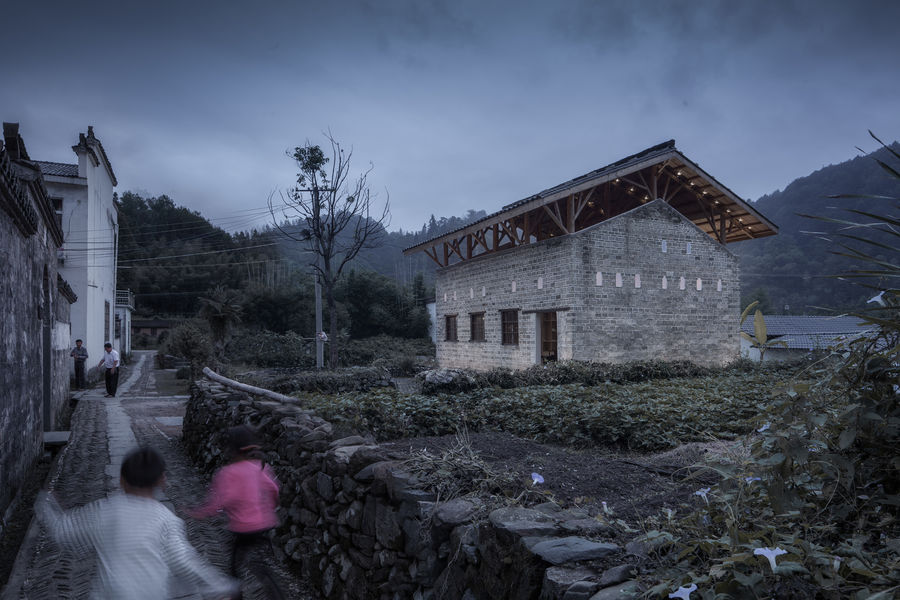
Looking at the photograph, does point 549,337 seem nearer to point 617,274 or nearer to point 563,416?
point 617,274

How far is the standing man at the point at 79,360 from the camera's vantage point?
15992mm

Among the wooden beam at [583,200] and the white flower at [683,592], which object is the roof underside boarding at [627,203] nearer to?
the wooden beam at [583,200]

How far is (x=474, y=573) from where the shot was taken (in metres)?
2.41

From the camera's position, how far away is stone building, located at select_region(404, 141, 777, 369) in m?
15.2

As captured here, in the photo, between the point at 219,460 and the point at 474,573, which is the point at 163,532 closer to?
the point at 474,573

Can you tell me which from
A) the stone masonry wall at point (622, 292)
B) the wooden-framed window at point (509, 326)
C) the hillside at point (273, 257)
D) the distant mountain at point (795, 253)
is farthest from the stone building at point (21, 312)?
the distant mountain at point (795, 253)

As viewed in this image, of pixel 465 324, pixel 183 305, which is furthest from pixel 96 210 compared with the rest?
pixel 183 305

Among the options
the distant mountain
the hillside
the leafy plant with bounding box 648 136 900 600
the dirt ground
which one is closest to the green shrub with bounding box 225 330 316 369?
the hillside

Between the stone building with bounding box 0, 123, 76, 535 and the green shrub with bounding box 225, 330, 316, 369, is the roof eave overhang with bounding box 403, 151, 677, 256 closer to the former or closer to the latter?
the green shrub with bounding box 225, 330, 316, 369

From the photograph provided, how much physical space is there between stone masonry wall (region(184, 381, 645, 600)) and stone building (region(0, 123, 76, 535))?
2.58m

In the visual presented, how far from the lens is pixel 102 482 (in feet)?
20.9

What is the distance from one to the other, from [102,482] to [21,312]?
219cm

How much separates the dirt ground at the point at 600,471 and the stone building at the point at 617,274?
29.3ft

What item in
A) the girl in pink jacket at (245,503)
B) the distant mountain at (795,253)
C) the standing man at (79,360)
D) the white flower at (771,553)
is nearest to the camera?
the white flower at (771,553)
